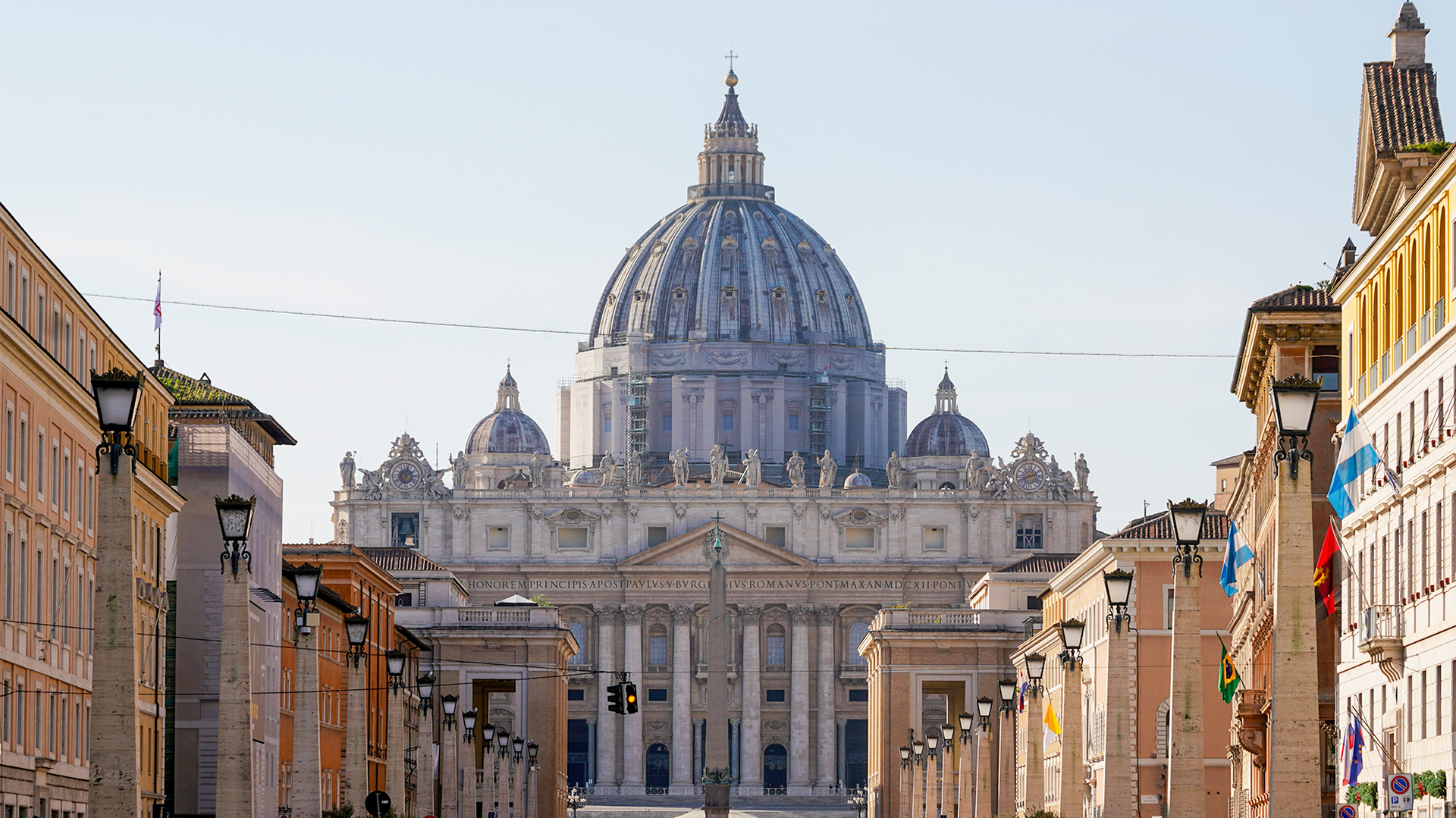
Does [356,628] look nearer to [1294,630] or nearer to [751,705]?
[1294,630]

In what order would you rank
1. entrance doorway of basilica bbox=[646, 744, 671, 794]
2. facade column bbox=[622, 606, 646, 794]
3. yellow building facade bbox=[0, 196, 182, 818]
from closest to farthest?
yellow building facade bbox=[0, 196, 182, 818]
facade column bbox=[622, 606, 646, 794]
entrance doorway of basilica bbox=[646, 744, 671, 794]

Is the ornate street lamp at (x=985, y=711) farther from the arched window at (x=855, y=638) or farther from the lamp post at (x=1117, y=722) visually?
the arched window at (x=855, y=638)

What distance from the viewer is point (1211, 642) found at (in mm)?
82062

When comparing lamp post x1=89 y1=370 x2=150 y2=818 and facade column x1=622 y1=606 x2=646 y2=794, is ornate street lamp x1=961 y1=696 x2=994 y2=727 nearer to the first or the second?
lamp post x1=89 y1=370 x2=150 y2=818

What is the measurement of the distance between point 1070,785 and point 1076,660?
10.2 ft

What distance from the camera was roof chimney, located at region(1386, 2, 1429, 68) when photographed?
50.6 metres

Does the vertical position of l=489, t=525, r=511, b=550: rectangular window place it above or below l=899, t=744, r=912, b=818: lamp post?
above

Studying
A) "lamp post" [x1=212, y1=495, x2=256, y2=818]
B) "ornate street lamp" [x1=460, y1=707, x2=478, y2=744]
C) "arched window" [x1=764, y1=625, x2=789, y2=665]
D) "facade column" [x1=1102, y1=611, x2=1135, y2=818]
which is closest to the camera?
"lamp post" [x1=212, y1=495, x2=256, y2=818]

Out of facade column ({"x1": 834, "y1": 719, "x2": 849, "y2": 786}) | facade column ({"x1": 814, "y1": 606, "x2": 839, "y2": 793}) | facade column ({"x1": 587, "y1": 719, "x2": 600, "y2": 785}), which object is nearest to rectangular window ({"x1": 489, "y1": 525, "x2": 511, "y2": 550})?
facade column ({"x1": 587, "y1": 719, "x2": 600, "y2": 785})

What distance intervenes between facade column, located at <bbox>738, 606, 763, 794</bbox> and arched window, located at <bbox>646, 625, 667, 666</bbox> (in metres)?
5.05

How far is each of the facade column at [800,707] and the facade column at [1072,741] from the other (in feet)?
426

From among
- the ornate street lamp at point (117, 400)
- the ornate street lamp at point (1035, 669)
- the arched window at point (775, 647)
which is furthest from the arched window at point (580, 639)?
the ornate street lamp at point (117, 400)

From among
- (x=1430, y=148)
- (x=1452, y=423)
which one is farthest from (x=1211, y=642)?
(x=1452, y=423)

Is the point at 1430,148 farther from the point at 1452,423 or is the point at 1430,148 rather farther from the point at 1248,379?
the point at 1248,379
